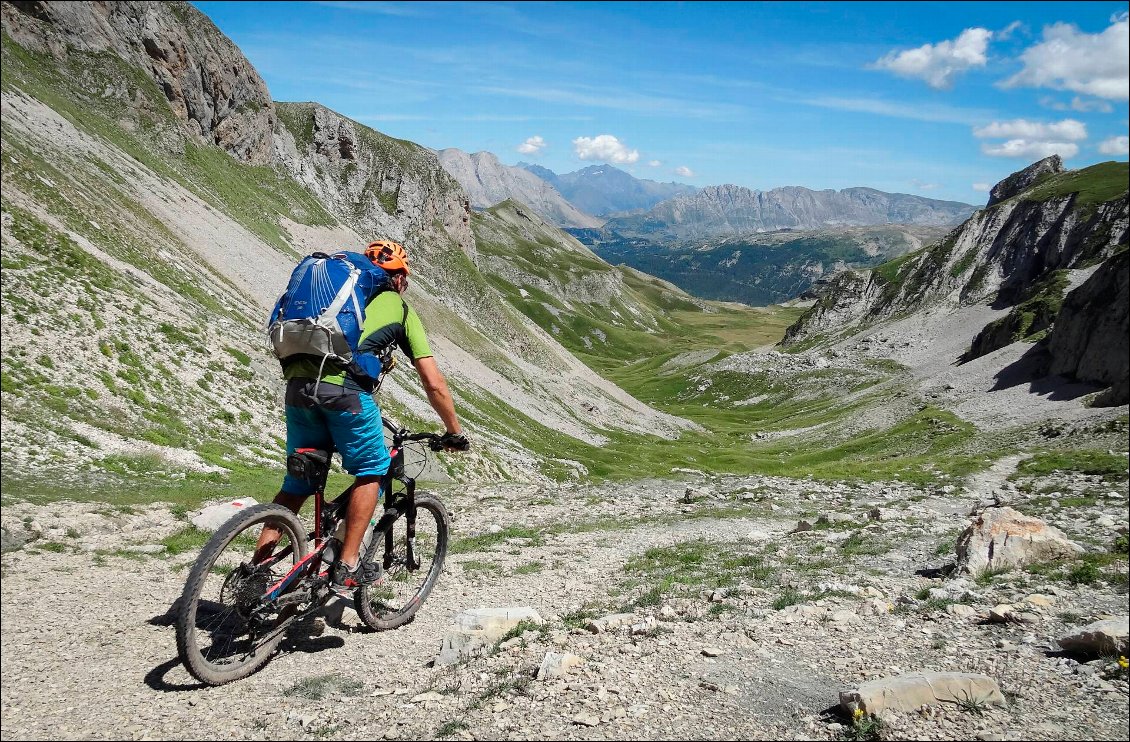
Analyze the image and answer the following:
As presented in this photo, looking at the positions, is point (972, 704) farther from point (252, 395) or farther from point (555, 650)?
point (252, 395)

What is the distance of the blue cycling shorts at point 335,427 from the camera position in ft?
26.3

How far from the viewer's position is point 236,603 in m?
7.59

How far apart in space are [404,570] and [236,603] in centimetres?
363

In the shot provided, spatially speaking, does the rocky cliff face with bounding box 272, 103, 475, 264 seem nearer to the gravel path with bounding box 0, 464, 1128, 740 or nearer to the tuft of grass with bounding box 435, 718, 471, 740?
the gravel path with bounding box 0, 464, 1128, 740

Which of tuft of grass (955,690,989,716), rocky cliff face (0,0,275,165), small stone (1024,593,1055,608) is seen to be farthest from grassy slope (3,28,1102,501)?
small stone (1024,593,1055,608)

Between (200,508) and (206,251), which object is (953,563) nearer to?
(200,508)

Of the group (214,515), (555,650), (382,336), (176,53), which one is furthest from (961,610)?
(176,53)

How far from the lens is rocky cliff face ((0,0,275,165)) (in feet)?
194

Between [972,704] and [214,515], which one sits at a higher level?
[972,704]

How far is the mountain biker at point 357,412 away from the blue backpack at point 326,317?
0.45ft

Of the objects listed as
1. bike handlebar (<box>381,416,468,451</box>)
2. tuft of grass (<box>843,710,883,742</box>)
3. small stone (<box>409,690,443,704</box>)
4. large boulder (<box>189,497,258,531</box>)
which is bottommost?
large boulder (<box>189,497,258,531</box>)

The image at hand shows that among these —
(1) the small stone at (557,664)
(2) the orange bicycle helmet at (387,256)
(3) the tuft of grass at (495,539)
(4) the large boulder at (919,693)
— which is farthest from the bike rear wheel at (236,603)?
(3) the tuft of grass at (495,539)

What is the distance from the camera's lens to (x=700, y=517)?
25.7 meters

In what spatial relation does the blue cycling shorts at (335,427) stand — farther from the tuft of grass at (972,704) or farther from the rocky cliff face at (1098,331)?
the rocky cliff face at (1098,331)
